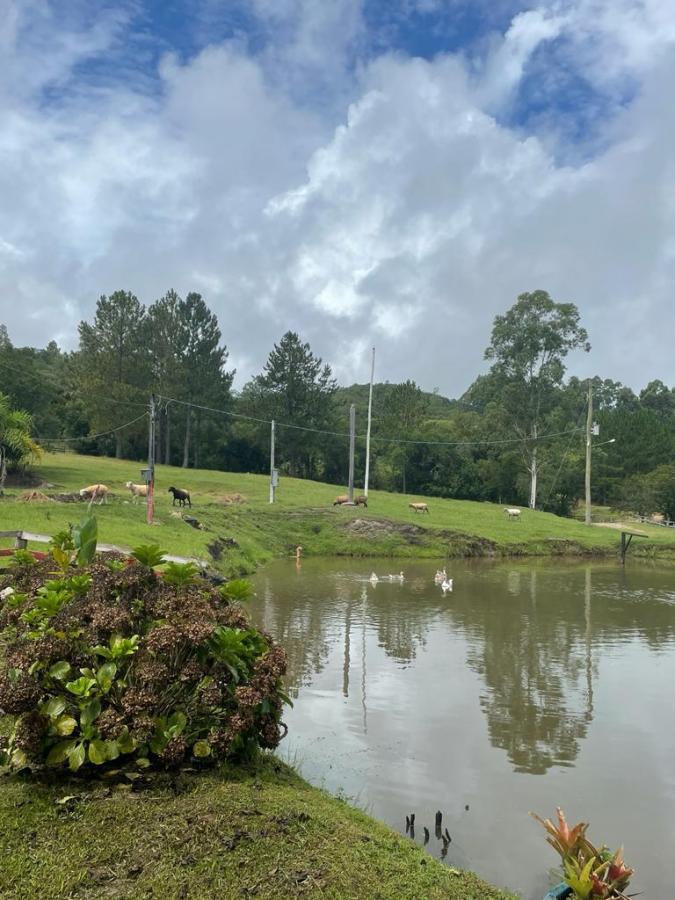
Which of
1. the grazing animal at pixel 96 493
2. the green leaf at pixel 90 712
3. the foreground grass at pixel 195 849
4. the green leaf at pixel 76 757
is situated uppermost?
the grazing animal at pixel 96 493

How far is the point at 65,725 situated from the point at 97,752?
12.2 inches

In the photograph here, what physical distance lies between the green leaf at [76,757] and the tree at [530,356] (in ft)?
194

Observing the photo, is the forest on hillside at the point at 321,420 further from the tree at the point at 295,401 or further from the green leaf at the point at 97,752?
the green leaf at the point at 97,752

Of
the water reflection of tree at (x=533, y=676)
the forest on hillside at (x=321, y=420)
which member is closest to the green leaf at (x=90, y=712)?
the water reflection of tree at (x=533, y=676)

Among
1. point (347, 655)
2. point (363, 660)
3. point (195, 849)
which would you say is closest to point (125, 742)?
point (195, 849)

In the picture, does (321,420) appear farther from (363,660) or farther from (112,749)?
(112,749)

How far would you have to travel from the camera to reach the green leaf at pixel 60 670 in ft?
17.3

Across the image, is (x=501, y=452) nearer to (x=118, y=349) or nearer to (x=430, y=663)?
(x=118, y=349)

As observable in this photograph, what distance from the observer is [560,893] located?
434cm

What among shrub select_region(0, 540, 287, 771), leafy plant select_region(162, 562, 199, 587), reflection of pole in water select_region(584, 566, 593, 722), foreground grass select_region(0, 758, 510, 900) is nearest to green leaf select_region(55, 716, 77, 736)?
shrub select_region(0, 540, 287, 771)

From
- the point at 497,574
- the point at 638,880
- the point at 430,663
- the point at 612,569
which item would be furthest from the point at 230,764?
the point at 612,569

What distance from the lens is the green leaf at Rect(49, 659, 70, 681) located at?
526 cm

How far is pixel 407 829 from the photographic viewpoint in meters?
6.16

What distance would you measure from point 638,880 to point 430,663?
23.7ft
